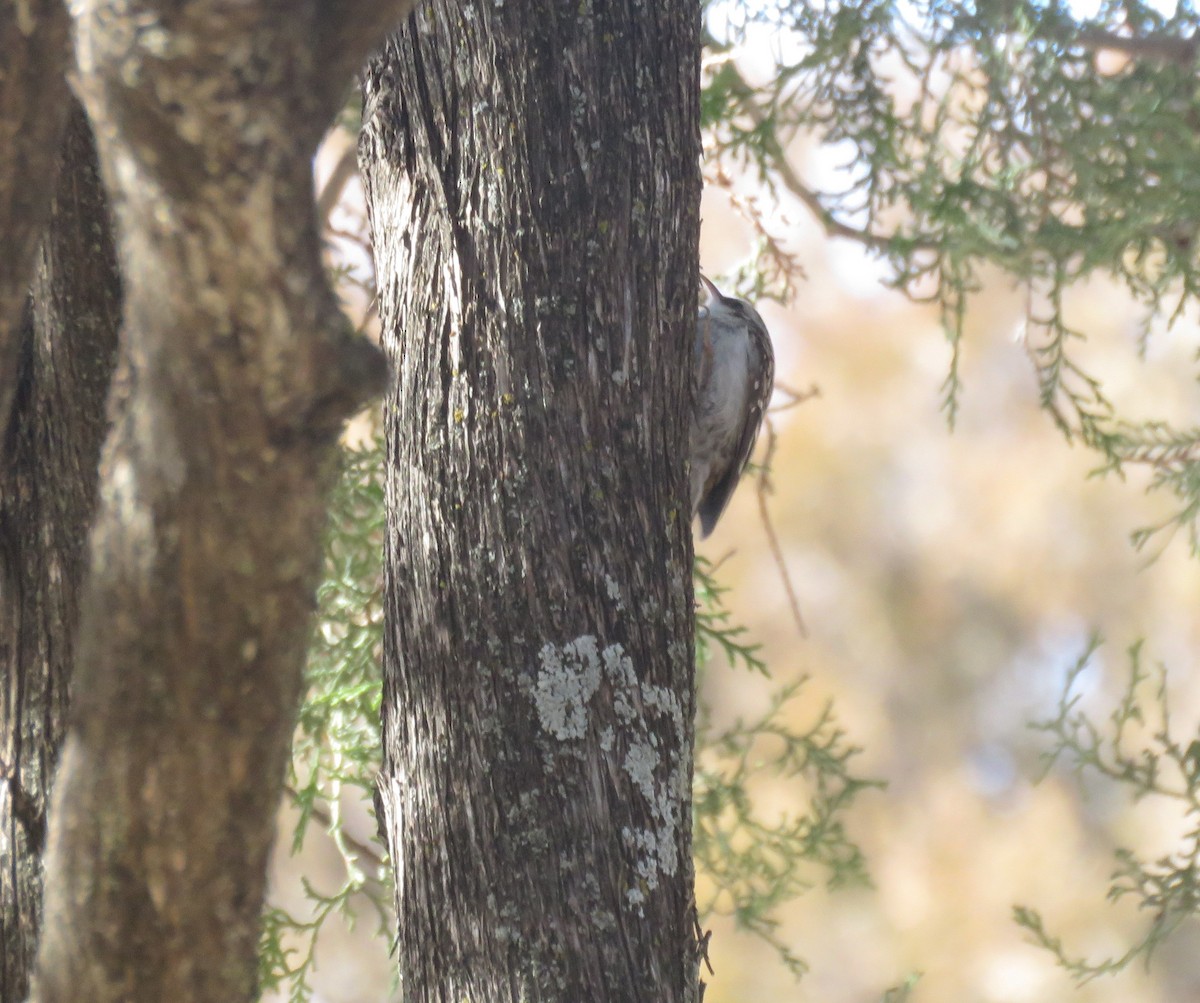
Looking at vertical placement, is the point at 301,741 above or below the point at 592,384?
above

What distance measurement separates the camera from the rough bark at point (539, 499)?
1.49m

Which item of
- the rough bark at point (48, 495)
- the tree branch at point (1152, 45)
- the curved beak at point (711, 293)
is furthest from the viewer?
the tree branch at point (1152, 45)

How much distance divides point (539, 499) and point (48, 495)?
0.67 meters

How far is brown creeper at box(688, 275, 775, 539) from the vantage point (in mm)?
2627

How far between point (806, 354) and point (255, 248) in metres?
10.0

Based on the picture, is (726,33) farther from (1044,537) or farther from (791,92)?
(1044,537)

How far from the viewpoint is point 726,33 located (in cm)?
301

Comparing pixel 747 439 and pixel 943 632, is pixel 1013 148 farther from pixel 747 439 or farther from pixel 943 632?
pixel 943 632

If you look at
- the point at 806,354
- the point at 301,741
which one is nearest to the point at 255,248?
the point at 301,741

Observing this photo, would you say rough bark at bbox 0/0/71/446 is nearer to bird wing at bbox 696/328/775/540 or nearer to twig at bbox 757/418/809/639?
bird wing at bbox 696/328/775/540

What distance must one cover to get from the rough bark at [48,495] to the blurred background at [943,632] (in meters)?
7.88

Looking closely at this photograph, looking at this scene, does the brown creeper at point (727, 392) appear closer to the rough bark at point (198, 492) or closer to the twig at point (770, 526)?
the twig at point (770, 526)

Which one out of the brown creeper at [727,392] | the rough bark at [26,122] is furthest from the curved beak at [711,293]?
the rough bark at [26,122]

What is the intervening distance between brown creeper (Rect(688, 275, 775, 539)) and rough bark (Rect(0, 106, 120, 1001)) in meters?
1.23
